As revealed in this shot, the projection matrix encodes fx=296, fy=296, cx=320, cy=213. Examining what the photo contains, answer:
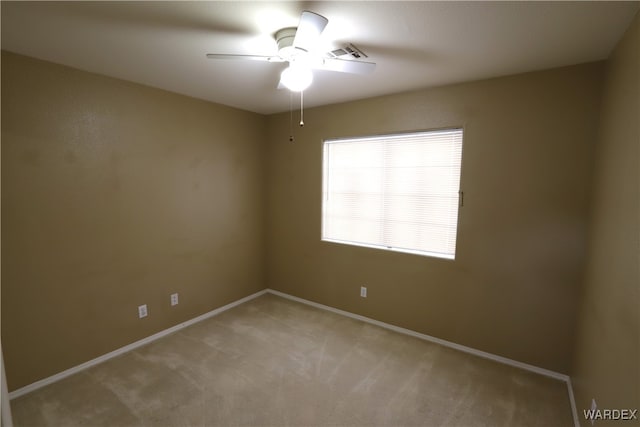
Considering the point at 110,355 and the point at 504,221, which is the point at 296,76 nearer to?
the point at 504,221

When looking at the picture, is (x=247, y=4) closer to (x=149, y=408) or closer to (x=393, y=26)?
(x=393, y=26)

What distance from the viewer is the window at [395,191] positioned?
9.11 feet

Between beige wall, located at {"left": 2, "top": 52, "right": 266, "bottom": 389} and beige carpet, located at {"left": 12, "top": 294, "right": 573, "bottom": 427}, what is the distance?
379mm

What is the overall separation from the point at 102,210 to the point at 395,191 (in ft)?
8.86

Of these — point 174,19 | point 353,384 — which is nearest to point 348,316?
point 353,384

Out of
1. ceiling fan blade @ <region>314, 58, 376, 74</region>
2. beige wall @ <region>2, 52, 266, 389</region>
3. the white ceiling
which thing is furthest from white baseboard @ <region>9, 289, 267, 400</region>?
ceiling fan blade @ <region>314, 58, 376, 74</region>

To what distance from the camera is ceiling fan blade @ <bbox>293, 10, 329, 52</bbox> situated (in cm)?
129

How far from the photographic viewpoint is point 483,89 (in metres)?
2.49

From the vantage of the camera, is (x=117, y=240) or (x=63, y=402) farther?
(x=117, y=240)

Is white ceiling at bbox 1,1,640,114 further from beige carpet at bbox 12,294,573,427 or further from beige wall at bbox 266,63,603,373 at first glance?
beige carpet at bbox 12,294,573,427

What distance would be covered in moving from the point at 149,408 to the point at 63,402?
25.2 inches

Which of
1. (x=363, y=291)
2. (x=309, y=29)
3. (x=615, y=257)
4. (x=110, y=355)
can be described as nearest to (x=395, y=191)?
(x=363, y=291)

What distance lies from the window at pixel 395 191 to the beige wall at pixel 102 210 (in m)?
1.28

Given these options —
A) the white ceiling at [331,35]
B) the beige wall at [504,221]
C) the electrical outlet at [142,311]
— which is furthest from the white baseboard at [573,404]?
the electrical outlet at [142,311]
